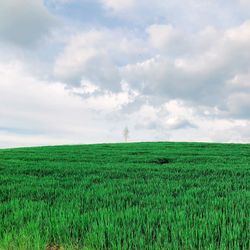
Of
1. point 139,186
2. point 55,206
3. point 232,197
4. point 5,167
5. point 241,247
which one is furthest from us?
point 5,167

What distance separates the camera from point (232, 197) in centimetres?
748

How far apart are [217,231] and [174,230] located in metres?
0.61

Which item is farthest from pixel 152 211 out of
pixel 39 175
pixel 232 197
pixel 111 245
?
pixel 39 175

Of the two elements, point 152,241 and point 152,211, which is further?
point 152,211

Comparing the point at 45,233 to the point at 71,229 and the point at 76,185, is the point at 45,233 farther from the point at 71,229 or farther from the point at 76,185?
the point at 76,185

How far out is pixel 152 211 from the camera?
19.1 ft

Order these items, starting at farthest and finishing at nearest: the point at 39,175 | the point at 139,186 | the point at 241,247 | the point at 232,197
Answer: the point at 39,175, the point at 139,186, the point at 232,197, the point at 241,247

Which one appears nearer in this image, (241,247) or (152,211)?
(241,247)

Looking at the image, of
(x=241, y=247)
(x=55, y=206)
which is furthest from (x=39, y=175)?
(x=241, y=247)

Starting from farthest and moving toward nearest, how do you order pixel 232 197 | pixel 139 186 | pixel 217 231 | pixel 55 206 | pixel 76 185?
1. pixel 76 185
2. pixel 139 186
3. pixel 232 197
4. pixel 55 206
5. pixel 217 231

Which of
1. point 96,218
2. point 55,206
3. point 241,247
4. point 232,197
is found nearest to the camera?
point 241,247

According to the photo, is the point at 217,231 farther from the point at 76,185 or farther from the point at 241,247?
the point at 76,185

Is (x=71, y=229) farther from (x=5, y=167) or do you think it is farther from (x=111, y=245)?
(x=5, y=167)

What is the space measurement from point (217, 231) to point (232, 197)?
2.78 meters
